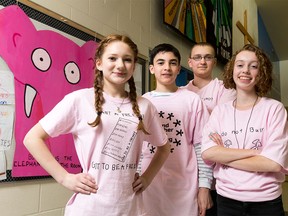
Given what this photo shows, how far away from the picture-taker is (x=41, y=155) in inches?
39.2

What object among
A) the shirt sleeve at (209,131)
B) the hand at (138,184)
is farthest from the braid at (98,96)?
the shirt sleeve at (209,131)

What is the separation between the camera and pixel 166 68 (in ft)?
4.98

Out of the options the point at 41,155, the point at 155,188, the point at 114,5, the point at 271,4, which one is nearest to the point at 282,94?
the point at 271,4

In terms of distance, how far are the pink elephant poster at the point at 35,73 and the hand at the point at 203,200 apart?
2.24 ft

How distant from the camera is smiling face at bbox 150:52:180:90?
1520 mm

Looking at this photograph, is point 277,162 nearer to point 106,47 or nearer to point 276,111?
point 276,111

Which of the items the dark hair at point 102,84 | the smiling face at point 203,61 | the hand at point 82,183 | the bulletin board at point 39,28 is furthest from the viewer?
the smiling face at point 203,61

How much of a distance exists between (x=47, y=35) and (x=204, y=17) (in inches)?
85.0

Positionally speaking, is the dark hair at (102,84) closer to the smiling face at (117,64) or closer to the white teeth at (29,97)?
the smiling face at (117,64)

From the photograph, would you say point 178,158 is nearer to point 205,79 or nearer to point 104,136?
point 104,136

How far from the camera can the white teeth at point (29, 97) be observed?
1401 millimetres

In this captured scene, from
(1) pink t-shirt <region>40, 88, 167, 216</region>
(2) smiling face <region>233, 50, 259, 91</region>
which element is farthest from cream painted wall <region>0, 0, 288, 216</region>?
(2) smiling face <region>233, 50, 259, 91</region>

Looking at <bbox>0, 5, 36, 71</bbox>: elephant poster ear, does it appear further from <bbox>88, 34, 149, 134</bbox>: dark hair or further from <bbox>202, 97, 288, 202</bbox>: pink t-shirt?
<bbox>202, 97, 288, 202</bbox>: pink t-shirt

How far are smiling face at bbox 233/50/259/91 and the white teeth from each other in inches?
37.0
